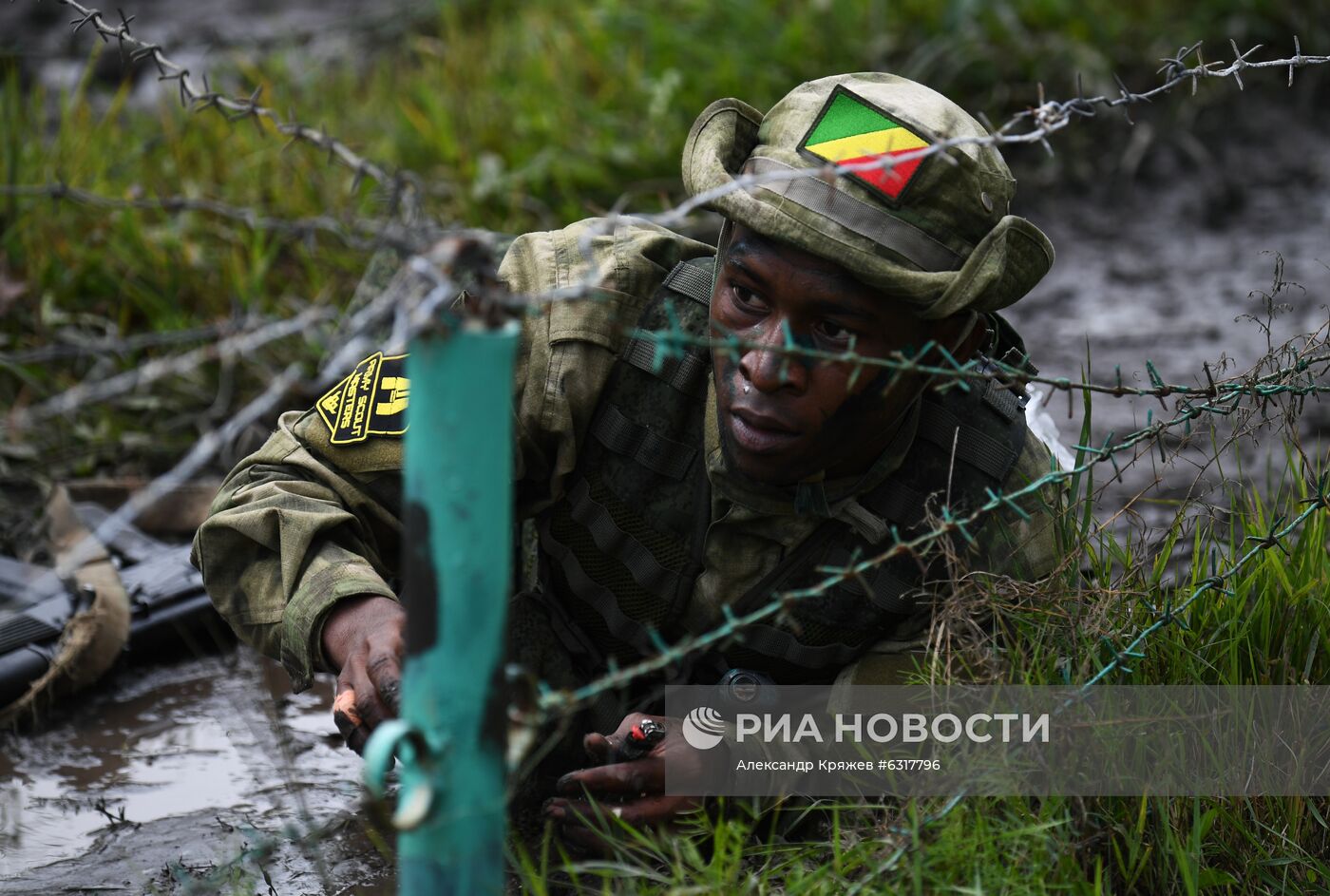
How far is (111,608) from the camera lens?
3.13 meters

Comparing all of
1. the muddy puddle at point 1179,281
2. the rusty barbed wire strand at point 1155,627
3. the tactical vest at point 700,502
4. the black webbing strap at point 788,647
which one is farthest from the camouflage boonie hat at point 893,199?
the muddy puddle at point 1179,281

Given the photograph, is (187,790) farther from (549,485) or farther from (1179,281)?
(1179,281)

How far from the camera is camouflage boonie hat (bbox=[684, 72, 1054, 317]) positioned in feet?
7.06

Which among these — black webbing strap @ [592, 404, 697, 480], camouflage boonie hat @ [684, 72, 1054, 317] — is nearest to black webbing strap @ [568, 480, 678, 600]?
black webbing strap @ [592, 404, 697, 480]

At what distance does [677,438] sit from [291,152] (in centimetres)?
292

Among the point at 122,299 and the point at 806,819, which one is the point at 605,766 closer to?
the point at 806,819

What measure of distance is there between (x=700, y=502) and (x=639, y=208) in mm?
2824

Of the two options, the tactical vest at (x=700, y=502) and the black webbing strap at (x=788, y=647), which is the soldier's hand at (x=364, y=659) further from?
the black webbing strap at (x=788, y=647)

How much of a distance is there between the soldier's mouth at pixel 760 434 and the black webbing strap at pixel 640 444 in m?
0.29

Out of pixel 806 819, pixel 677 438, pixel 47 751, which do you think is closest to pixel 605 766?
pixel 806 819

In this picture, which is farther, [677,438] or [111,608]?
[111,608]

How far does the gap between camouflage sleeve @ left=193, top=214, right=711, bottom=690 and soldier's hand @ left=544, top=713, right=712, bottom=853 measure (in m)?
0.46

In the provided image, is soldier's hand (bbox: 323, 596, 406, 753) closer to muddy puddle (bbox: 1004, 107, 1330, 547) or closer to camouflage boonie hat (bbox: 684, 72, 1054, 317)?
camouflage boonie hat (bbox: 684, 72, 1054, 317)

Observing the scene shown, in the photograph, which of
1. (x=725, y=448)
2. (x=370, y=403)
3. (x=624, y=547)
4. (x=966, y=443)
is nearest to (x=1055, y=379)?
(x=966, y=443)
